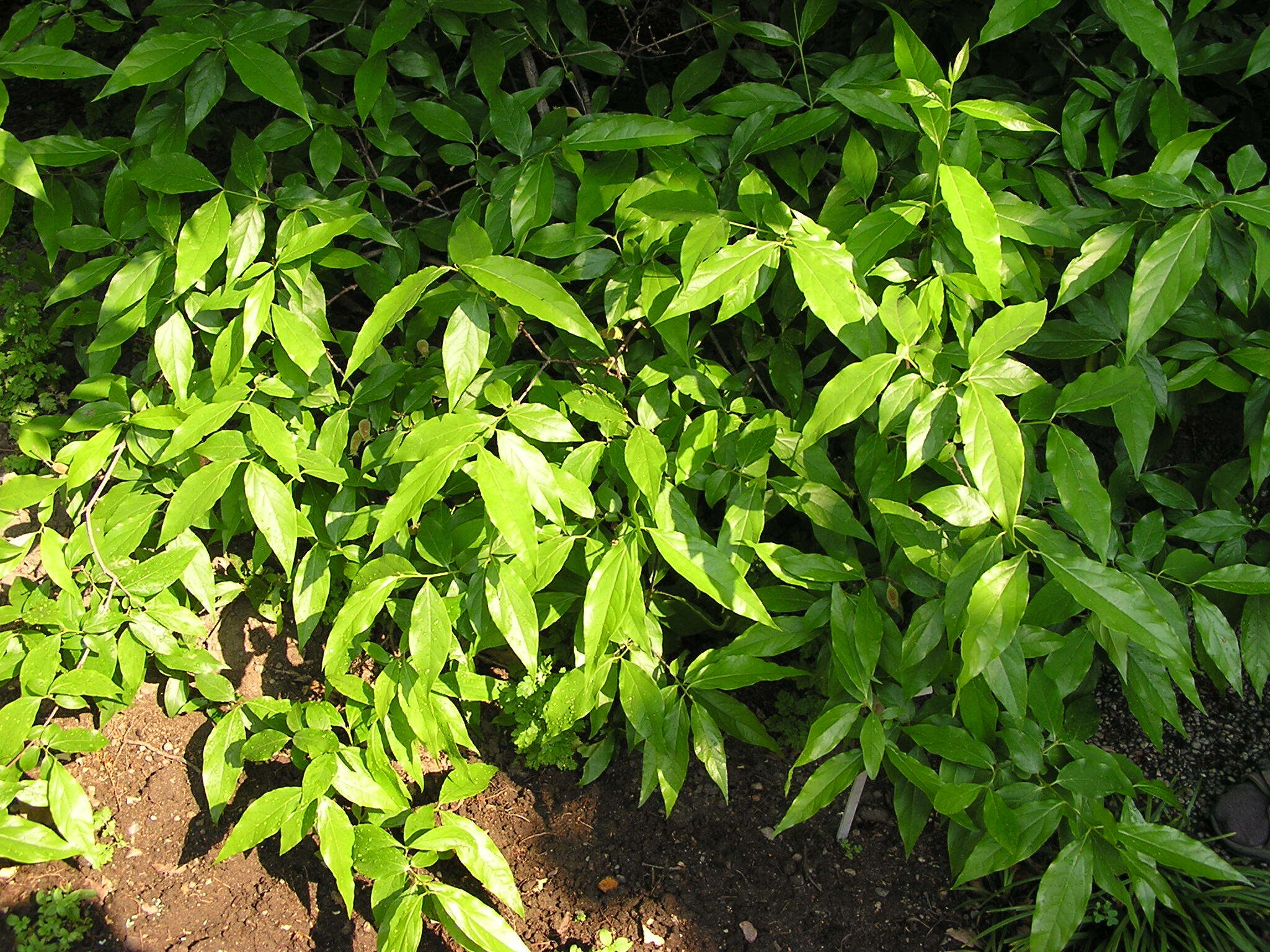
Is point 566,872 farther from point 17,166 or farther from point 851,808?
point 17,166

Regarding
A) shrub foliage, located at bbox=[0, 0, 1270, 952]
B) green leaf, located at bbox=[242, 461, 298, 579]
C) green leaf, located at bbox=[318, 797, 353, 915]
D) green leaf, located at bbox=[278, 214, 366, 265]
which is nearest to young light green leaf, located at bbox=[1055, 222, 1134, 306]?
shrub foliage, located at bbox=[0, 0, 1270, 952]

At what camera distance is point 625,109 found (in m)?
2.09

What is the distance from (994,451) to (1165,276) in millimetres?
444

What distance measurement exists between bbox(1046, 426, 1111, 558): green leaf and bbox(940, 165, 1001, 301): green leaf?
25cm

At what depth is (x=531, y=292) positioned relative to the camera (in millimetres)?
1240

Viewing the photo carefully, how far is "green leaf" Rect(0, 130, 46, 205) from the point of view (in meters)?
1.53

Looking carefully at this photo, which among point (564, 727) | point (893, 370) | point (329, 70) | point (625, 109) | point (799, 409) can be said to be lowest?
point (564, 727)

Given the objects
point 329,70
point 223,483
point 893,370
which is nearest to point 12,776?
point 223,483

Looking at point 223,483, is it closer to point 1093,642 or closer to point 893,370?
point 893,370

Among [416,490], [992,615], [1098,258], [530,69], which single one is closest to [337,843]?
[416,490]

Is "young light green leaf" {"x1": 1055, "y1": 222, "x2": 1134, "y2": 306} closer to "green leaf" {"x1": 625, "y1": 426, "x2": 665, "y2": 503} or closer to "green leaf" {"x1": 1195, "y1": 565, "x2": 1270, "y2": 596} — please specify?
"green leaf" {"x1": 1195, "y1": 565, "x2": 1270, "y2": 596}

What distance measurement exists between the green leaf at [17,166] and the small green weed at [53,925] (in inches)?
54.0

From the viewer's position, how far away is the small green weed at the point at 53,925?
1768 millimetres

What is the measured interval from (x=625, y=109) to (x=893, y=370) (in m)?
1.13
